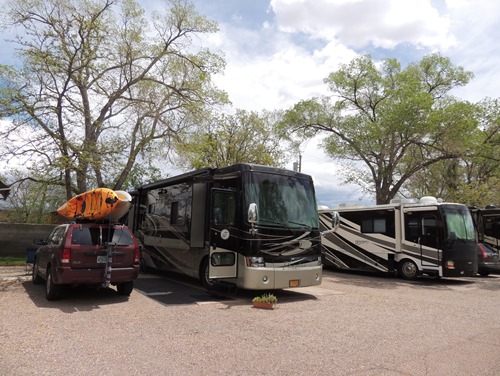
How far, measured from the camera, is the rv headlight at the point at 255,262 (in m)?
9.05

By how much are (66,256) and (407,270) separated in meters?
12.3

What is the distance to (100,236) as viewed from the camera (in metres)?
8.73

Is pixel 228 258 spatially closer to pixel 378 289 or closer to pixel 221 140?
pixel 378 289

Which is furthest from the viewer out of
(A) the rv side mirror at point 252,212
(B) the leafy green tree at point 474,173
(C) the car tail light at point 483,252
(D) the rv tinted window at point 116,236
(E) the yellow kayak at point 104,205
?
(B) the leafy green tree at point 474,173

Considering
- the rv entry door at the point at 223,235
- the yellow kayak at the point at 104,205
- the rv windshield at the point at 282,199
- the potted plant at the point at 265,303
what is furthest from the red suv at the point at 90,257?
the rv windshield at the point at 282,199

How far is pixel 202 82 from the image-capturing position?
17062mm

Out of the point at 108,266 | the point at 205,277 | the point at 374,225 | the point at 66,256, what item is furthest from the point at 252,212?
the point at 374,225

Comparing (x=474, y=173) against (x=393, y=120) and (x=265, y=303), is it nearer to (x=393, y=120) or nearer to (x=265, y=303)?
(x=393, y=120)

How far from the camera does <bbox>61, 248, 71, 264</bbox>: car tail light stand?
8.15 m

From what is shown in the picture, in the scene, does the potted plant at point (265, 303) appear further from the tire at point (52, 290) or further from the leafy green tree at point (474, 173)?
the leafy green tree at point (474, 173)

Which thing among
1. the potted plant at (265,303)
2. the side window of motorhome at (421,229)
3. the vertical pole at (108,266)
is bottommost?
the potted plant at (265,303)

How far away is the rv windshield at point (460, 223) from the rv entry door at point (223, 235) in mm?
8760

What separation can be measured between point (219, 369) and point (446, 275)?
11810mm

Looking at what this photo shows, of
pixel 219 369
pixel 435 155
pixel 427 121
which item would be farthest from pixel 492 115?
pixel 219 369
